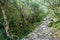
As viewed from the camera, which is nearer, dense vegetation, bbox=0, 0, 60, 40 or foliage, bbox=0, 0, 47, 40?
dense vegetation, bbox=0, 0, 60, 40

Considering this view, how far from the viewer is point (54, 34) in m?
5.98

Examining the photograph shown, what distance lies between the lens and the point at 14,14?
22.8 ft

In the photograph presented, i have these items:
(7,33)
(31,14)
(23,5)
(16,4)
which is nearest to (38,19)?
(31,14)

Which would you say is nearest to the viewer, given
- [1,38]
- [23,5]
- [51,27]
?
[1,38]

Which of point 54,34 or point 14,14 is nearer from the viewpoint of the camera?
point 54,34

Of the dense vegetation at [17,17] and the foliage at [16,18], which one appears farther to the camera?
the foliage at [16,18]

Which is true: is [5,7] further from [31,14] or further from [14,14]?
[31,14]

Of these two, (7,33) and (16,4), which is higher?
Answer: (16,4)

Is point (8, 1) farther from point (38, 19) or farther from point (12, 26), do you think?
point (38, 19)

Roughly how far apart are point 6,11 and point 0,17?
0.37 m

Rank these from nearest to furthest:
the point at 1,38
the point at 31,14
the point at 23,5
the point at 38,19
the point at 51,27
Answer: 1. the point at 1,38
2. the point at 51,27
3. the point at 23,5
4. the point at 31,14
5. the point at 38,19

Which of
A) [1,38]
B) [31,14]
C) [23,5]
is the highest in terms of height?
[23,5]

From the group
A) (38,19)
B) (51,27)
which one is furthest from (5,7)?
(38,19)

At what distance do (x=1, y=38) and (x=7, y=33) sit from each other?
1.33 ft
